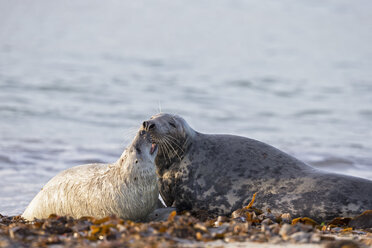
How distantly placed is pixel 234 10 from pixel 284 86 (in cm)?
1764

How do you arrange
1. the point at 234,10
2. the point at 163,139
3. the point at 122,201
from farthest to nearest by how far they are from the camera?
the point at 234,10, the point at 163,139, the point at 122,201

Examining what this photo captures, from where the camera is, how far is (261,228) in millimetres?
5133

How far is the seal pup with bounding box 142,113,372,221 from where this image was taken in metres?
6.28

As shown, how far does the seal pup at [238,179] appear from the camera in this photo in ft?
20.6

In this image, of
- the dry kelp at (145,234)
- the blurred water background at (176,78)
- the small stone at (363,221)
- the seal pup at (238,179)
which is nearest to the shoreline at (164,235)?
the dry kelp at (145,234)

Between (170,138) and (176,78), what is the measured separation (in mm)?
12354

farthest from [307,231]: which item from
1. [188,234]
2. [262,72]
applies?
[262,72]

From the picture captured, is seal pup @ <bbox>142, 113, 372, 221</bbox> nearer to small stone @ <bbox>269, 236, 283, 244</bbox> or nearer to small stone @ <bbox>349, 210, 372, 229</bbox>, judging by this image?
small stone @ <bbox>349, 210, 372, 229</bbox>

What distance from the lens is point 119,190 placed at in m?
5.90

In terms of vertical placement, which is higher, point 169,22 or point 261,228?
point 169,22

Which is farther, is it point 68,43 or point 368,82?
point 68,43

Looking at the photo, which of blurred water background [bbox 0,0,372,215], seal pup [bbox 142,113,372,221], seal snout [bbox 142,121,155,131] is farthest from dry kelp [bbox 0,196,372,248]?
blurred water background [bbox 0,0,372,215]

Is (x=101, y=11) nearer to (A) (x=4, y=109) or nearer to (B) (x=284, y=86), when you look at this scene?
(B) (x=284, y=86)

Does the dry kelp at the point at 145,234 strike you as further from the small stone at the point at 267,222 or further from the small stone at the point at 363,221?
the small stone at the point at 363,221
